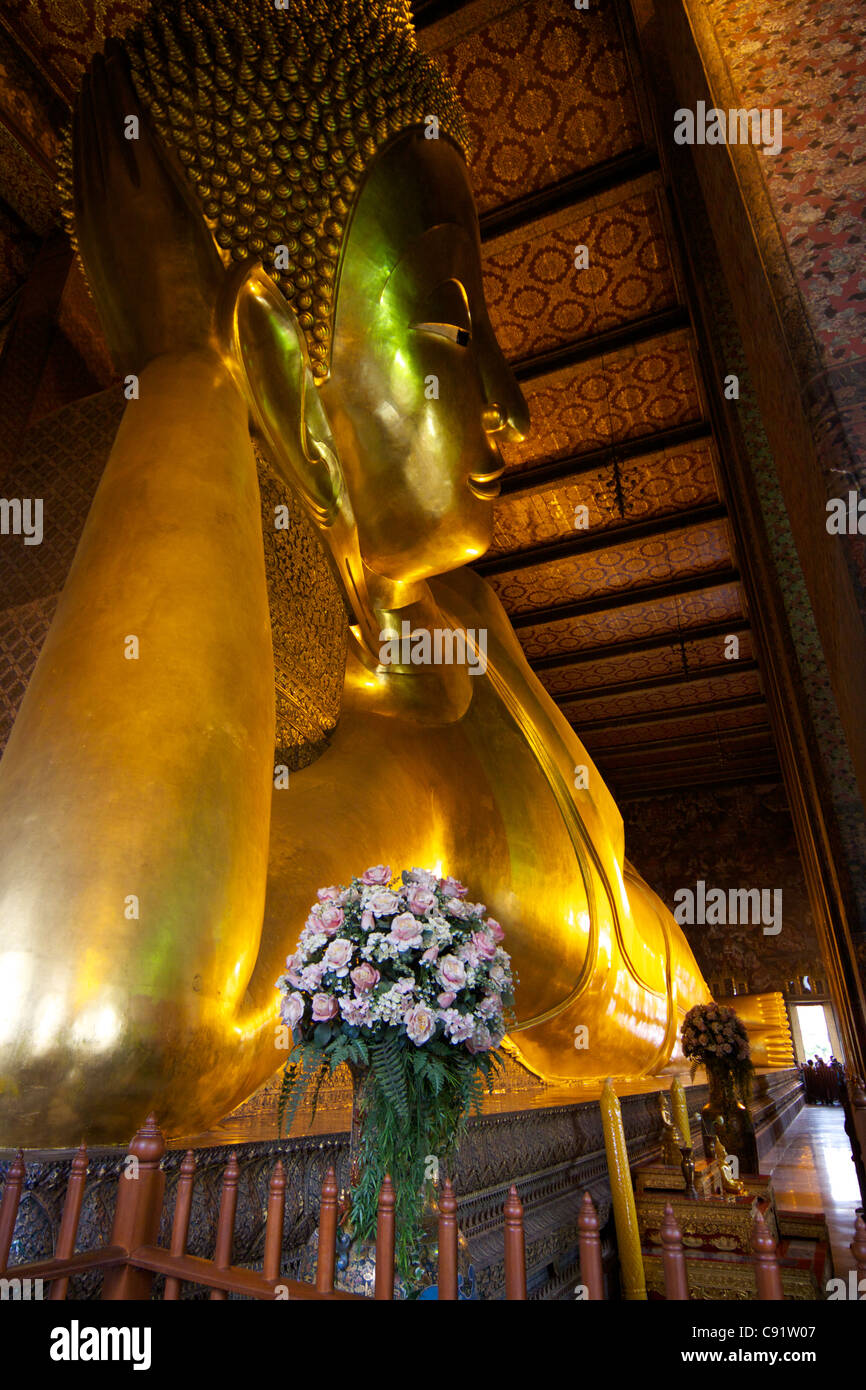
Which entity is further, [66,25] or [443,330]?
[66,25]

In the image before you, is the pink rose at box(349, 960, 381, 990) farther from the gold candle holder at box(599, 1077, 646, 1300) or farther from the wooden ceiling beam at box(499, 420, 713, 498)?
the wooden ceiling beam at box(499, 420, 713, 498)

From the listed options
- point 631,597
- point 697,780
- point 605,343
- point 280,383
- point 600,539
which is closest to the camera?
point 280,383

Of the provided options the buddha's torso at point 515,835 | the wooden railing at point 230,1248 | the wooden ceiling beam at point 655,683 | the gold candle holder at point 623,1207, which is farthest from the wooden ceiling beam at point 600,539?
the wooden railing at point 230,1248

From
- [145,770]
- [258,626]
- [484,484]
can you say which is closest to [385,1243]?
[145,770]

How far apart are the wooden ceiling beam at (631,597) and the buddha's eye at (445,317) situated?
4.15 m

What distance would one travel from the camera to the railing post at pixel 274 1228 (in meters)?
0.78

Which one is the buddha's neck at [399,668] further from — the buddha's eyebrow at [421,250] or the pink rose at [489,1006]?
the pink rose at [489,1006]

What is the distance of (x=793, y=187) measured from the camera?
988mm

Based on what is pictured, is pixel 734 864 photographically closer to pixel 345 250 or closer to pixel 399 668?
pixel 399 668

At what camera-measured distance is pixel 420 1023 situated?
1073mm

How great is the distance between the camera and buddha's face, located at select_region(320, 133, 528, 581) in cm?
230

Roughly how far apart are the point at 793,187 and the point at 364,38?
207 cm

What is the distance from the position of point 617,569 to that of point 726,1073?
3886 millimetres
